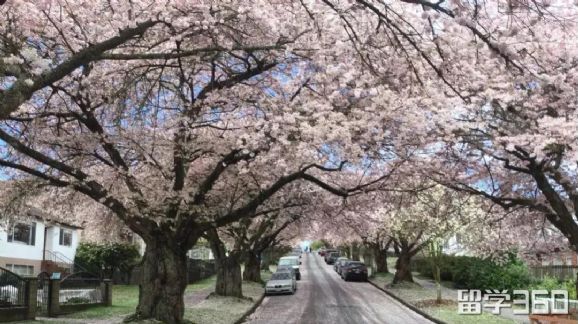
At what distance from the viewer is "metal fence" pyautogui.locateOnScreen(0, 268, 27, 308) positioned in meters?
17.9

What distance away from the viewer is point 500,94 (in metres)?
11.6

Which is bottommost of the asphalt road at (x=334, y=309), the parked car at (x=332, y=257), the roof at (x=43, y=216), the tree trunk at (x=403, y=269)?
the parked car at (x=332, y=257)

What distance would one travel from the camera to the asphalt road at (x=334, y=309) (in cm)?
2164

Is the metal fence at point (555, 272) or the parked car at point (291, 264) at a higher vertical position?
the metal fence at point (555, 272)

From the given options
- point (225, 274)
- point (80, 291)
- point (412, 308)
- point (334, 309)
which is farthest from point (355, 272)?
point (80, 291)

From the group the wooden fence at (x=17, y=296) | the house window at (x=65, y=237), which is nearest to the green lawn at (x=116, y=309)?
the wooden fence at (x=17, y=296)

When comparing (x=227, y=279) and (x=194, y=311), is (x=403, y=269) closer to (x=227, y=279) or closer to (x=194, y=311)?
(x=227, y=279)

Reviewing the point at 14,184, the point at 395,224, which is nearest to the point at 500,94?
the point at 14,184

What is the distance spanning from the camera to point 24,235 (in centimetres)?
3594

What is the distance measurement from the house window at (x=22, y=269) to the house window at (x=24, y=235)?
138 centimetres

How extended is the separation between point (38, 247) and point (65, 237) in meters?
5.07

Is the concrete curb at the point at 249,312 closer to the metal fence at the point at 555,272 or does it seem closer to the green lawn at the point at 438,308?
the green lawn at the point at 438,308

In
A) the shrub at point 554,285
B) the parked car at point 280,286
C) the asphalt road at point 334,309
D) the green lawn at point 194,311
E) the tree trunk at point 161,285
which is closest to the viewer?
the tree trunk at point 161,285

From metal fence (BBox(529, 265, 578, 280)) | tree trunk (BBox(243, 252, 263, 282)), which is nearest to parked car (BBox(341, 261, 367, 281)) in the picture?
tree trunk (BBox(243, 252, 263, 282))
